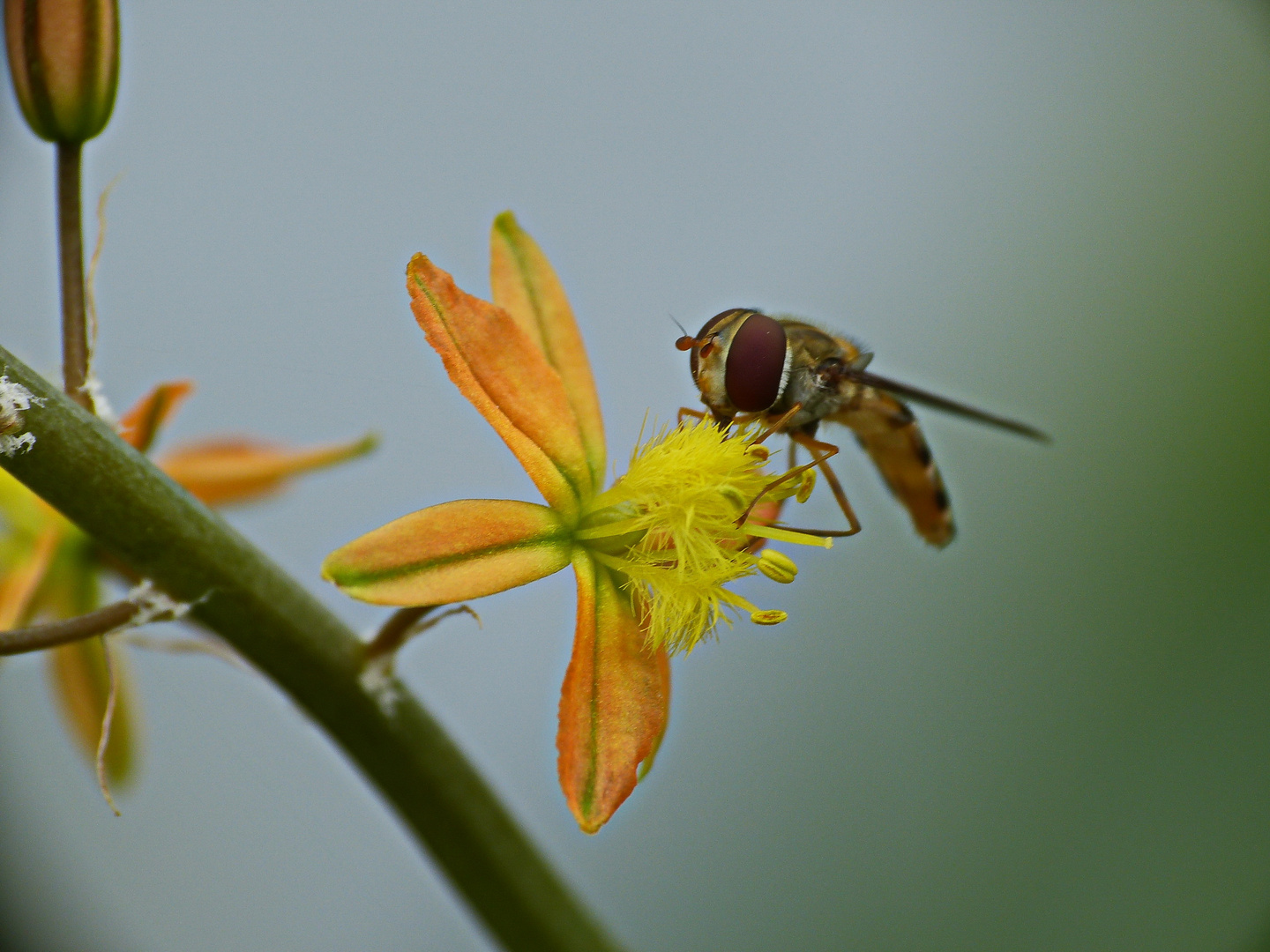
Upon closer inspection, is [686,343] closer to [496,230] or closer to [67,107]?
[496,230]

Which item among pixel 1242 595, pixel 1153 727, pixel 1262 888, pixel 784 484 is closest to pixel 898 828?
pixel 1153 727

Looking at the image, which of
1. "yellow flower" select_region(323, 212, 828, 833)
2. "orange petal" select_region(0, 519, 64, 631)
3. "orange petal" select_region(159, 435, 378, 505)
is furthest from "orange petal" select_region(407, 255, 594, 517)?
"orange petal" select_region(0, 519, 64, 631)

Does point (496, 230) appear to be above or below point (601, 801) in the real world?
A: above

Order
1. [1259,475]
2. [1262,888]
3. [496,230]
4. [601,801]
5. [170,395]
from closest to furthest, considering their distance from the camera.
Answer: [601,801]
[496,230]
[170,395]
[1262,888]
[1259,475]

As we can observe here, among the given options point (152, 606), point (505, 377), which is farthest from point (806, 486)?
point (152, 606)

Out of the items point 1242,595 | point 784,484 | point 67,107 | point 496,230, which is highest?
point 67,107

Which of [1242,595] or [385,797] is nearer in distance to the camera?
[385,797]
